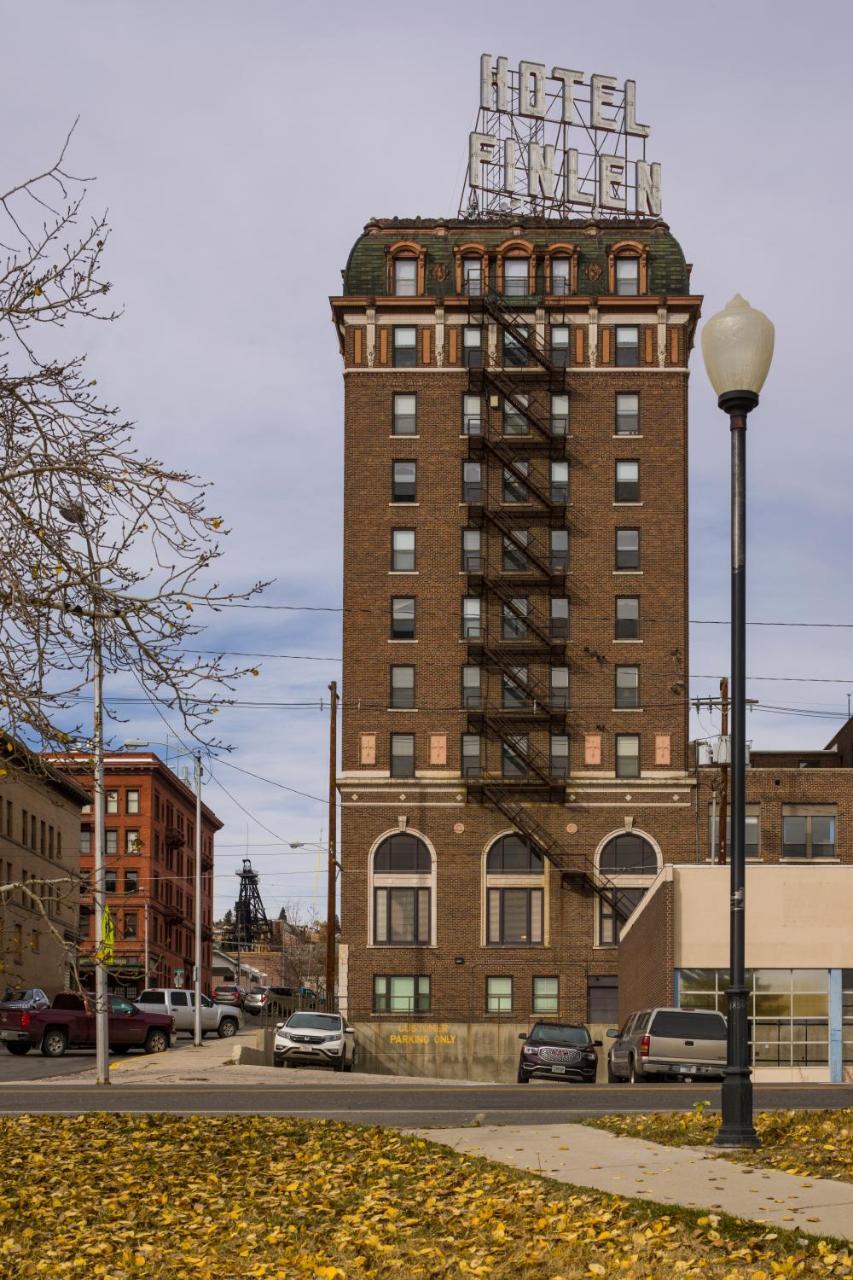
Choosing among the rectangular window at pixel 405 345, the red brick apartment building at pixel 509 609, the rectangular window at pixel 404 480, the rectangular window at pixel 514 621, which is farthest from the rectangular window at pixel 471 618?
the rectangular window at pixel 405 345

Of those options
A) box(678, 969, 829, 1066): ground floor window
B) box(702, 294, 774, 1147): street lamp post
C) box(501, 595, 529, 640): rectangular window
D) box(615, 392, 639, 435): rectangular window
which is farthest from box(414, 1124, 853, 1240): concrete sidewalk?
box(615, 392, 639, 435): rectangular window

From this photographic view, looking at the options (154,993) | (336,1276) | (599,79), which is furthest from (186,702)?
(599,79)

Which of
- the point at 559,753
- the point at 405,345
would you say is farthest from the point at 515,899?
the point at 405,345

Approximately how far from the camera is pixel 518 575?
257 ft

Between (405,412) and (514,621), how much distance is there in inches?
442

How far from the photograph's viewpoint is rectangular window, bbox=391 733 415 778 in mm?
77562

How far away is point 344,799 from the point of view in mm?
77188

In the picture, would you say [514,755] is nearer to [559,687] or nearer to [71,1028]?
[559,687]

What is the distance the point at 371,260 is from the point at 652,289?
1365 centimetres

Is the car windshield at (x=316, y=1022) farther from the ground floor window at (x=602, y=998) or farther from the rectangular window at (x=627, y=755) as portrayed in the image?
the rectangular window at (x=627, y=755)

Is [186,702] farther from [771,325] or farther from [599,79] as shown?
[599,79]

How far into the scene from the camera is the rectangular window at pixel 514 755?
254 feet

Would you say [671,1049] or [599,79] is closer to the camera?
[671,1049]

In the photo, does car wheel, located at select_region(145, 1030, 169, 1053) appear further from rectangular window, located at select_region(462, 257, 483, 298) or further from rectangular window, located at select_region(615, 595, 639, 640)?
rectangular window, located at select_region(462, 257, 483, 298)
